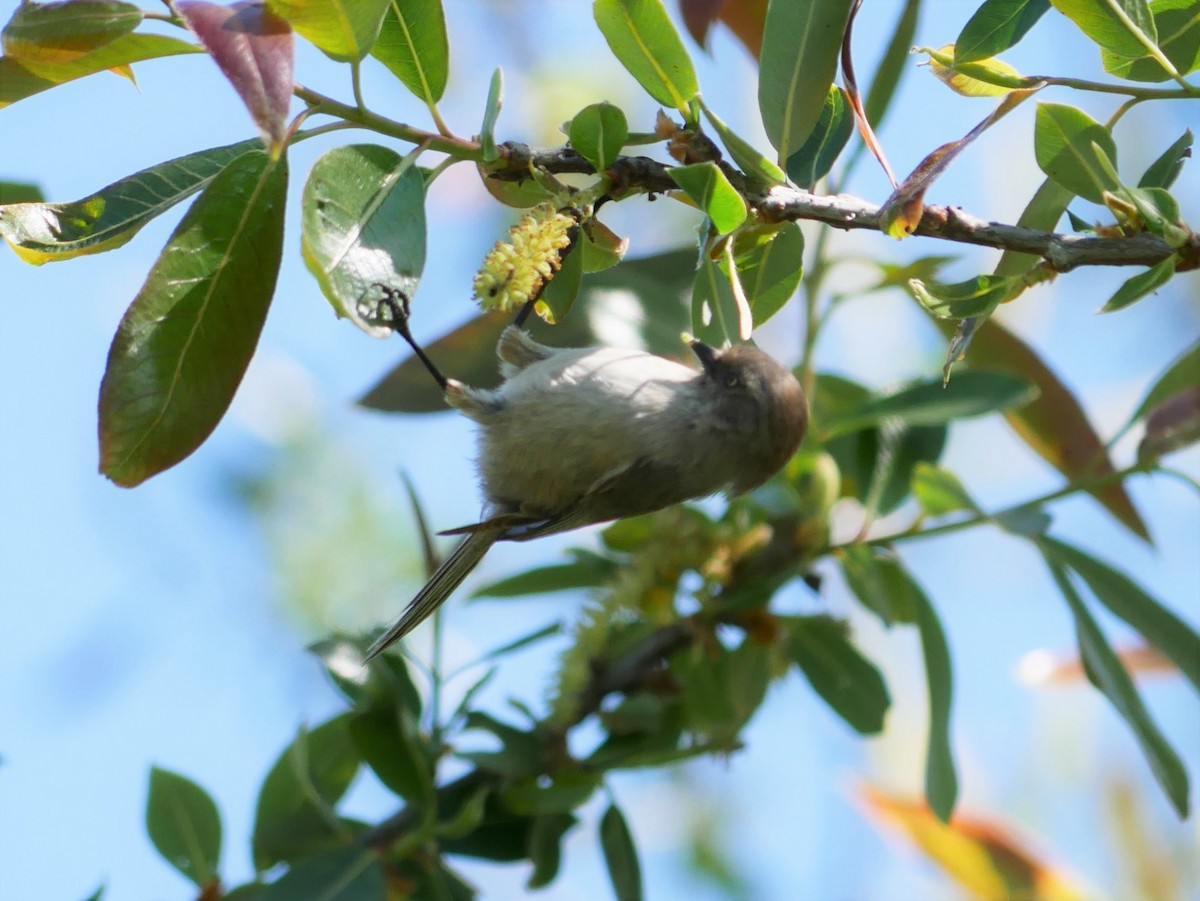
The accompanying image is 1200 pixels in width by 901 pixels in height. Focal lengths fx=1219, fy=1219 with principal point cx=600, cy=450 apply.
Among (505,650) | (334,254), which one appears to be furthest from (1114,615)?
(334,254)

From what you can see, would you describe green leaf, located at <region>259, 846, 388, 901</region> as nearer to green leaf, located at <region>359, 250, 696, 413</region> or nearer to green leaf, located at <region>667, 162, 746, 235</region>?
green leaf, located at <region>359, 250, 696, 413</region>

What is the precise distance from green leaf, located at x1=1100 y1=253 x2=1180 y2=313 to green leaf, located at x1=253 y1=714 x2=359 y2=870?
138cm

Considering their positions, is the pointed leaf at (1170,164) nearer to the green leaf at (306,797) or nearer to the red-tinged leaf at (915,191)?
the red-tinged leaf at (915,191)

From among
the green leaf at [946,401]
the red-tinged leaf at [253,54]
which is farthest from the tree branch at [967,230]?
the green leaf at [946,401]

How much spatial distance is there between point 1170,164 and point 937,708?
1118 mm

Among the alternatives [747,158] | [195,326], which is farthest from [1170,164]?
[195,326]

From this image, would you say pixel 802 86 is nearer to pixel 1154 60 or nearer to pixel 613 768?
pixel 1154 60

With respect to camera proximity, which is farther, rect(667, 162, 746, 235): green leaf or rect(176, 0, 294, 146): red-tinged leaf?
rect(667, 162, 746, 235): green leaf

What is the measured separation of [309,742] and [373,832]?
0.26 meters

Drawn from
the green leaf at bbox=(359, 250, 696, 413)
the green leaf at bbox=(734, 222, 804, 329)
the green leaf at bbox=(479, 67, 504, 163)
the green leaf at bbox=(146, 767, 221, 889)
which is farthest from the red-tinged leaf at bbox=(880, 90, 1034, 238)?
the green leaf at bbox=(146, 767, 221, 889)

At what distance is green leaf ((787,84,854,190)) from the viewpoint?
183 centimetres

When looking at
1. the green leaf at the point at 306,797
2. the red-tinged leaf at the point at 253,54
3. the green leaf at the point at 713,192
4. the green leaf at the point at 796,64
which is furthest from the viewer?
the green leaf at the point at 306,797

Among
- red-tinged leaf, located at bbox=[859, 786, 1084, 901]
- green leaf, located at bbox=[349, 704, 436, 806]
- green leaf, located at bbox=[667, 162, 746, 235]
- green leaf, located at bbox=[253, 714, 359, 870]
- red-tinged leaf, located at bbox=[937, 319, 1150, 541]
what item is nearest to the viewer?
green leaf, located at bbox=[667, 162, 746, 235]

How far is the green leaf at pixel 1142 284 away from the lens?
146 centimetres
